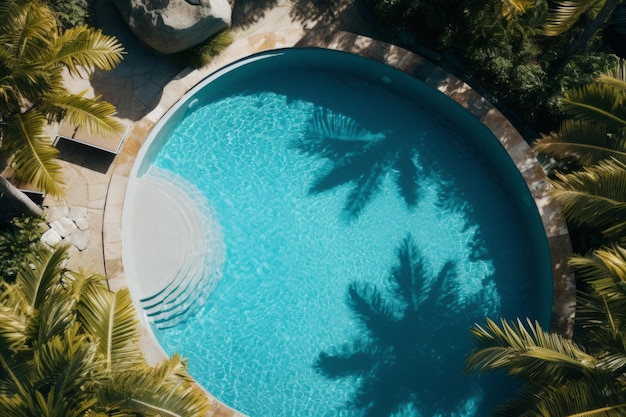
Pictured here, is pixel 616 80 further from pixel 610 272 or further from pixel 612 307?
pixel 612 307

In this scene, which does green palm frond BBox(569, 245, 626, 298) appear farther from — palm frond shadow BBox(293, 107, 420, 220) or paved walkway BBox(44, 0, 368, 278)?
paved walkway BBox(44, 0, 368, 278)

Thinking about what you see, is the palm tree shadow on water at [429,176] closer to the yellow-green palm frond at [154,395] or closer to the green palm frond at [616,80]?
the green palm frond at [616,80]

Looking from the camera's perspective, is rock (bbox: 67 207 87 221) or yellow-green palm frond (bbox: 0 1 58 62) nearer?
yellow-green palm frond (bbox: 0 1 58 62)

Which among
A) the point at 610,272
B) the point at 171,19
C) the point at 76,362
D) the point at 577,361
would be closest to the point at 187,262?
the point at 171,19

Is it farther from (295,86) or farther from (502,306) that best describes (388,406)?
(295,86)

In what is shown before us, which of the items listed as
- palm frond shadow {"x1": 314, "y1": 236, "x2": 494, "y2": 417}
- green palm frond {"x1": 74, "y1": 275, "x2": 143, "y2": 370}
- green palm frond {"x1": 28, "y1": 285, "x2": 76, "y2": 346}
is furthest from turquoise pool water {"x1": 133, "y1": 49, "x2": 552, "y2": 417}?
green palm frond {"x1": 28, "y1": 285, "x2": 76, "y2": 346}

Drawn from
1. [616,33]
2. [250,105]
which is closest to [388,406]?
[250,105]
